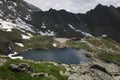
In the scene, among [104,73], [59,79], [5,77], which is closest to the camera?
[5,77]

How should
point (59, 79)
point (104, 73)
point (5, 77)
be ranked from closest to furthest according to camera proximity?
1. point (5, 77)
2. point (59, 79)
3. point (104, 73)

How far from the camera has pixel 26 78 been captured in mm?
46969

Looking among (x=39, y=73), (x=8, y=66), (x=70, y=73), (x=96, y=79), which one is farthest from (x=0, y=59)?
(x=96, y=79)

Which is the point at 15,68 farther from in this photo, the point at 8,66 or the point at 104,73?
the point at 104,73

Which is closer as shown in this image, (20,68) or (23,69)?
(23,69)

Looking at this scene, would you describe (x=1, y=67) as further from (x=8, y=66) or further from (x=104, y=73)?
(x=104, y=73)

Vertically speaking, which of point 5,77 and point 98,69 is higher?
point 98,69

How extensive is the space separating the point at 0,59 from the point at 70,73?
1507 centimetres

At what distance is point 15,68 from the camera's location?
49.1m

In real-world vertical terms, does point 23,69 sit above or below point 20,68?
below

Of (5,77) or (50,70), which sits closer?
(5,77)

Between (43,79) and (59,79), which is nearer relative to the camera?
(43,79)

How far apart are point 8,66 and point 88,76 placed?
1620 cm

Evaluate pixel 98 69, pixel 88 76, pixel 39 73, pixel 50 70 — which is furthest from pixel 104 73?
pixel 39 73
